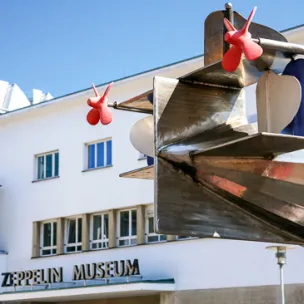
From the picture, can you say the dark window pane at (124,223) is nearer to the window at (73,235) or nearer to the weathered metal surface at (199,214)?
the window at (73,235)

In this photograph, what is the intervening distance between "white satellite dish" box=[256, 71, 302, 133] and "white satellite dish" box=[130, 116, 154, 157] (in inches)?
35.7

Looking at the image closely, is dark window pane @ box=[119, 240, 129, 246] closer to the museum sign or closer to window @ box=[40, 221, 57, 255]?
the museum sign

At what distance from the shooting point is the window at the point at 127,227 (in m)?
22.9

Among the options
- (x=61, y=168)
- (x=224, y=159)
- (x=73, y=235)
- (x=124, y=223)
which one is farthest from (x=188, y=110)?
(x=61, y=168)

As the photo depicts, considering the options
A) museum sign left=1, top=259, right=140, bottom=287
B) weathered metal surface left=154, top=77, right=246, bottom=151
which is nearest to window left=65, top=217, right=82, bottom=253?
museum sign left=1, top=259, right=140, bottom=287

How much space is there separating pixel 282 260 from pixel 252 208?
1132 cm

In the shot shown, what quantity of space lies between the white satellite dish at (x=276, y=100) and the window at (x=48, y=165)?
20.8 meters

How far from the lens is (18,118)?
2686cm

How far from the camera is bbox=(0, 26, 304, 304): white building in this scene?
2023cm

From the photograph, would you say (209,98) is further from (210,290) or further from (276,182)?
(210,290)

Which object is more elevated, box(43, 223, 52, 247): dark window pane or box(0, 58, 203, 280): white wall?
box(0, 58, 203, 280): white wall

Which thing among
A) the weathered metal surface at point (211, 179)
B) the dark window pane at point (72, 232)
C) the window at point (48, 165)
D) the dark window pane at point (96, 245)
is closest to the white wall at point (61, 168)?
the window at point (48, 165)

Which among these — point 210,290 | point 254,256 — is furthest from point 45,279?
point 254,256

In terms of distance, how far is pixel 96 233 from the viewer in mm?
23891
